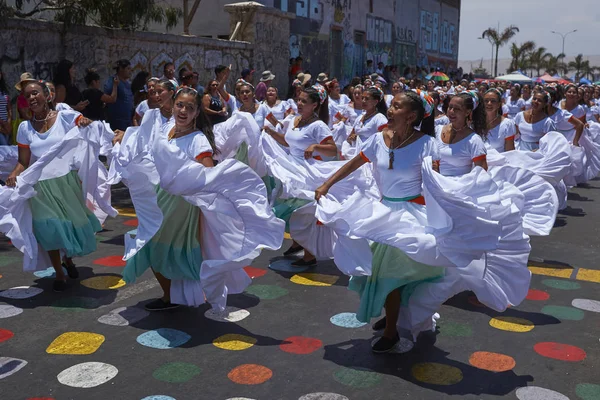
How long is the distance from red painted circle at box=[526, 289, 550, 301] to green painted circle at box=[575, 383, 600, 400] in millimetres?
1880

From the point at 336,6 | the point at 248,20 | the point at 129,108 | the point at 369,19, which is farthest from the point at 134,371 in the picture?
the point at 369,19

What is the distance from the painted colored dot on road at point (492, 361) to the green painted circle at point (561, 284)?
2.07m

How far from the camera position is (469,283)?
4.64 meters

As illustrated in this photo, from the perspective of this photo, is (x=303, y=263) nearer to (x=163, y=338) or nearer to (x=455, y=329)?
(x=455, y=329)

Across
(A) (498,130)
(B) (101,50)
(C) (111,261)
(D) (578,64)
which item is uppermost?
(D) (578,64)

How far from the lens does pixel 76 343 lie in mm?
4852

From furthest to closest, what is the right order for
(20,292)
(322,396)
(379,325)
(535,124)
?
(535,124) → (20,292) → (379,325) → (322,396)

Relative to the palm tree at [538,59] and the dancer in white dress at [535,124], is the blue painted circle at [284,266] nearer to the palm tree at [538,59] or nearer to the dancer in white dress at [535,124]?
the dancer in white dress at [535,124]

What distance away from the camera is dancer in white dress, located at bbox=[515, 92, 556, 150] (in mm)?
9961

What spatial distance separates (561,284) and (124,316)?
4.02 metres

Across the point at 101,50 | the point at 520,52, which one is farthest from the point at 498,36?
the point at 101,50

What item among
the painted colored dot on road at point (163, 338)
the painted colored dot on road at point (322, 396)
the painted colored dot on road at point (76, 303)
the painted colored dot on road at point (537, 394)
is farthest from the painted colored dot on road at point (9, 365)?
the painted colored dot on road at point (537, 394)

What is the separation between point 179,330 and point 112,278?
1.54 m

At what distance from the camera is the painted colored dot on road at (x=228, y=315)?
17.8 feet
